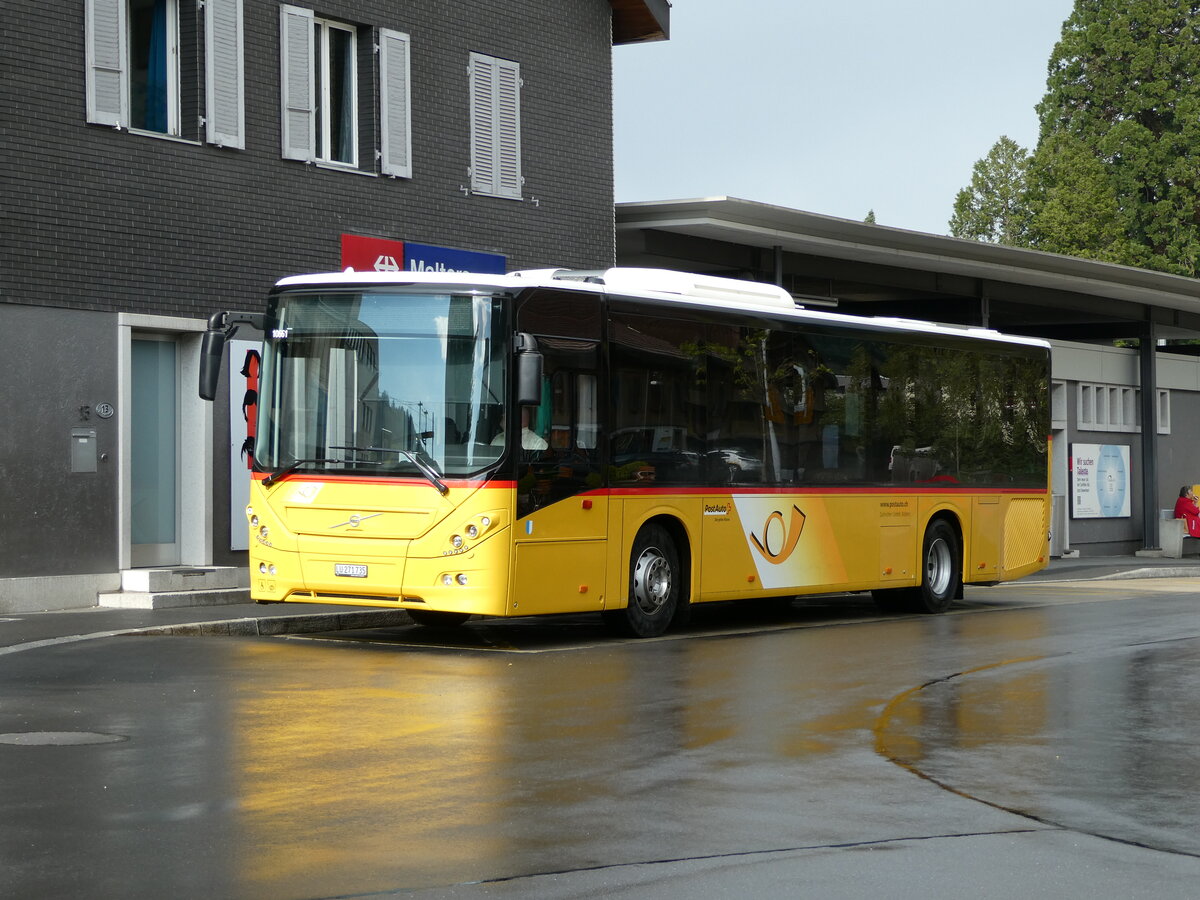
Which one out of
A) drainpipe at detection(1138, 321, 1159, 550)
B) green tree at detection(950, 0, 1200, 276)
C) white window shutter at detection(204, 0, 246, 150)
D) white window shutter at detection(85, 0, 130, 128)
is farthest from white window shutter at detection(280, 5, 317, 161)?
green tree at detection(950, 0, 1200, 276)

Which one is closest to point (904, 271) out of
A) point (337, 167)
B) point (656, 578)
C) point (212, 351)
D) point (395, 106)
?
point (395, 106)

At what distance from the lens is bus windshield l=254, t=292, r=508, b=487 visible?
14.8 m

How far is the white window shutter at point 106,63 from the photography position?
19.0 metres

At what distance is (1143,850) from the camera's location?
285 inches

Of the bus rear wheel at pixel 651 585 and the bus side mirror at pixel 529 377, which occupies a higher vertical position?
the bus side mirror at pixel 529 377

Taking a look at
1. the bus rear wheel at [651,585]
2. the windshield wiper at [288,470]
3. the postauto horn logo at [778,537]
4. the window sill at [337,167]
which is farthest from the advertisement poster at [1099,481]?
the windshield wiper at [288,470]

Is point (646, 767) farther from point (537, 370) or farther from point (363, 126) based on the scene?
point (363, 126)

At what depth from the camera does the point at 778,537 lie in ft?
59.9

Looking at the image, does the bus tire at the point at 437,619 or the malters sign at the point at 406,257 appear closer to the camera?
the bus tire at the point at 437,619

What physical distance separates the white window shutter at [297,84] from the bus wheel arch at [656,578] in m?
7.50

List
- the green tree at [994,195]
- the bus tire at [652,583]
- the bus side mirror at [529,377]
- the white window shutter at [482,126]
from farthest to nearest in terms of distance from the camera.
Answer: the green tree at [994,195]
the white window shutter at [482,126]
the bus tire at [652,583]
the bus side mirror at [529,377]


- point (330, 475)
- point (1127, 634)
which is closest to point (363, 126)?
point (330, 475)

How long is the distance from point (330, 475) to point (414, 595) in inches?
49.4

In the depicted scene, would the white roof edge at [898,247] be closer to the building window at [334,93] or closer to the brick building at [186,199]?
the brick building at [186,199]
